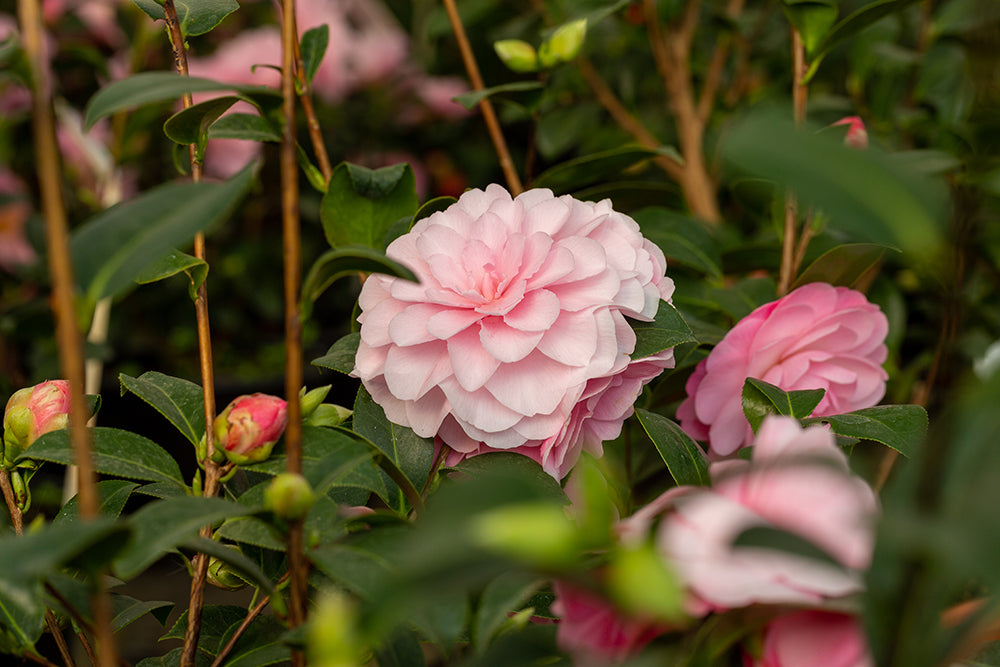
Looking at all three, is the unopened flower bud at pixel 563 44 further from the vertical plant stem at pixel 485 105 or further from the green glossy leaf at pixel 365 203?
the green glossy leaf at pixel 365 203

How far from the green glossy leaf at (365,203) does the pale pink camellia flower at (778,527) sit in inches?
10.9

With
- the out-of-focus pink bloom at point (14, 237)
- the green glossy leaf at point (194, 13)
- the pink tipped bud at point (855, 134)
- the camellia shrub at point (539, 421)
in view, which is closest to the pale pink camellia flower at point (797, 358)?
the camellia shrub at point (539, 421)

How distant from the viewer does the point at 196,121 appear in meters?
0.40

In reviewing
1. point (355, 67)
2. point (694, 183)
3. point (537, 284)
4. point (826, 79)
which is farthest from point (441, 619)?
point (355, 67)

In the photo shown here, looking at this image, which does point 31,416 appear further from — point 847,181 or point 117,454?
point 847,181

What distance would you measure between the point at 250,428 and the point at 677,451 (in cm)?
20

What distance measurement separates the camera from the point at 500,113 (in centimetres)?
132

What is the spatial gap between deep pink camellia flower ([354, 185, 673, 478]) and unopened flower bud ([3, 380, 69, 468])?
6.1 inches

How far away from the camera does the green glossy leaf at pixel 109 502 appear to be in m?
0.41

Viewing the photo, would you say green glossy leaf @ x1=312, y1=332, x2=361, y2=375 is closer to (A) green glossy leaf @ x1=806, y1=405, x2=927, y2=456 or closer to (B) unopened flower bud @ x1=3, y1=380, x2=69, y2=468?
(B) unopened flower bud @ x1=3, y1=380, x2=69, y2=468

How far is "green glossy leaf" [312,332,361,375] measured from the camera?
0.42 meters

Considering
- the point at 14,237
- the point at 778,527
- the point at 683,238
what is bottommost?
the point at 14,237

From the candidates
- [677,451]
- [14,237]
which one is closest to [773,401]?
[677,451]

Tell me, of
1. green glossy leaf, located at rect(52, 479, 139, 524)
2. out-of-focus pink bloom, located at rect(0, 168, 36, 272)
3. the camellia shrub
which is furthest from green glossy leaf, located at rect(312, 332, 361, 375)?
out-of-focus pink bloom, located at rect(0, 168, 36, 272)
